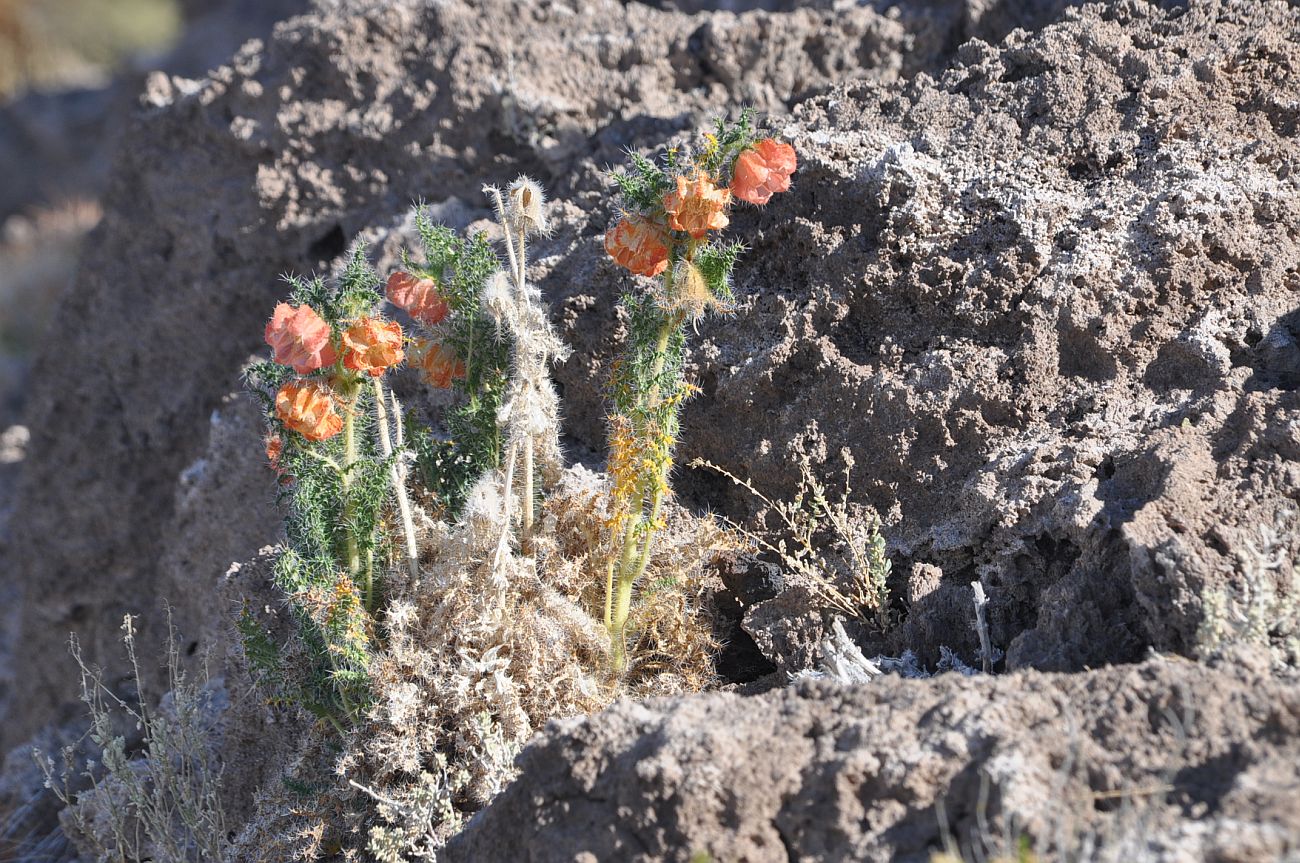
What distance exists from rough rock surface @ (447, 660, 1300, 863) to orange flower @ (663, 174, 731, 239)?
0.86 meters

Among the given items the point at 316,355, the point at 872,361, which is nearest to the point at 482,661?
the point at 316,355

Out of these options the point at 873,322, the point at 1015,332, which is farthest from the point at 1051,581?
the point at 873,322

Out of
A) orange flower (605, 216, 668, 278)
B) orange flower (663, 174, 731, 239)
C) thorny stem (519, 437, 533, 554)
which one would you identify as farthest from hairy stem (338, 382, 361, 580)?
orange flower (663, 174, 731, 239)

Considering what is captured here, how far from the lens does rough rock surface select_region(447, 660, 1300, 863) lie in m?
1.56

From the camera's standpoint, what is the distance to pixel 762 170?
2.23 metres

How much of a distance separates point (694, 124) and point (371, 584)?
5.63 feet

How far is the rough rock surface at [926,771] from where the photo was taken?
5.12 ft

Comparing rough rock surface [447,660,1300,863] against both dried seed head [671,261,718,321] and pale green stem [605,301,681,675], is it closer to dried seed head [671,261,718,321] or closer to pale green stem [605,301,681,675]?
pale green stem [605,301,681,675]

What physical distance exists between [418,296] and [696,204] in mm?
602

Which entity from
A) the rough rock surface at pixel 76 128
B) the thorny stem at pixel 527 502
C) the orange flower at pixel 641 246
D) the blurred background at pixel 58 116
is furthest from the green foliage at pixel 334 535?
the rough rock surface at pixel 76 128

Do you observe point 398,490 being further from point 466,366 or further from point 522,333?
point 522,333

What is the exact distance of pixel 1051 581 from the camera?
2273 mm

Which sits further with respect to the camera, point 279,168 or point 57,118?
point 57,118

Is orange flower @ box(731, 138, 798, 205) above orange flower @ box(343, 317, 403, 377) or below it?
above
